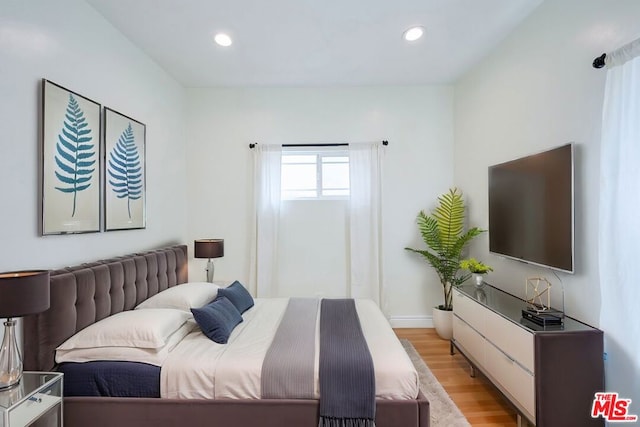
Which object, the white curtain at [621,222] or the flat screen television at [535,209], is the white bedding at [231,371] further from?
the flat screen television at [535,209]

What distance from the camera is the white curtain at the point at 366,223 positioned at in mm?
3738

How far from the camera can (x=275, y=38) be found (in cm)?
276

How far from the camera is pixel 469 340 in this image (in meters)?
2.64

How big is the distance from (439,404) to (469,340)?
64 cm

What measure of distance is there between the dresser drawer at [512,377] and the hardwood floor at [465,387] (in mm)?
118

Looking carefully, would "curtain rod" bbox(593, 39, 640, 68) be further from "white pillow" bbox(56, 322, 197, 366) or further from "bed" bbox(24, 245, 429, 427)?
"white pillow" bbox(56, 322, 197, 366)

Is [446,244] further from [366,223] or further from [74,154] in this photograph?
[74,154]

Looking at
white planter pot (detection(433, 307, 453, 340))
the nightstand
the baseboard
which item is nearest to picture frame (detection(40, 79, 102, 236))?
the nightstand

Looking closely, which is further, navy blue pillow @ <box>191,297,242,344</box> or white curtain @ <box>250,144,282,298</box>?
white curtain @ <box>250,144,282,298</box>

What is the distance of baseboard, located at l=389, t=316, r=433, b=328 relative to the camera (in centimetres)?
381

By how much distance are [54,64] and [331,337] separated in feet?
8.14

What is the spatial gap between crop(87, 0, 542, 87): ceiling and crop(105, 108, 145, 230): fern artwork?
2.64ft

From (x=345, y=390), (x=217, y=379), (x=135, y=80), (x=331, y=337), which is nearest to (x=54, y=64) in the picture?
(x=135, y=80)

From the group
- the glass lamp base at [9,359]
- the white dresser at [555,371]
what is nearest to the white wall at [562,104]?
the white dresser at [555,371]
